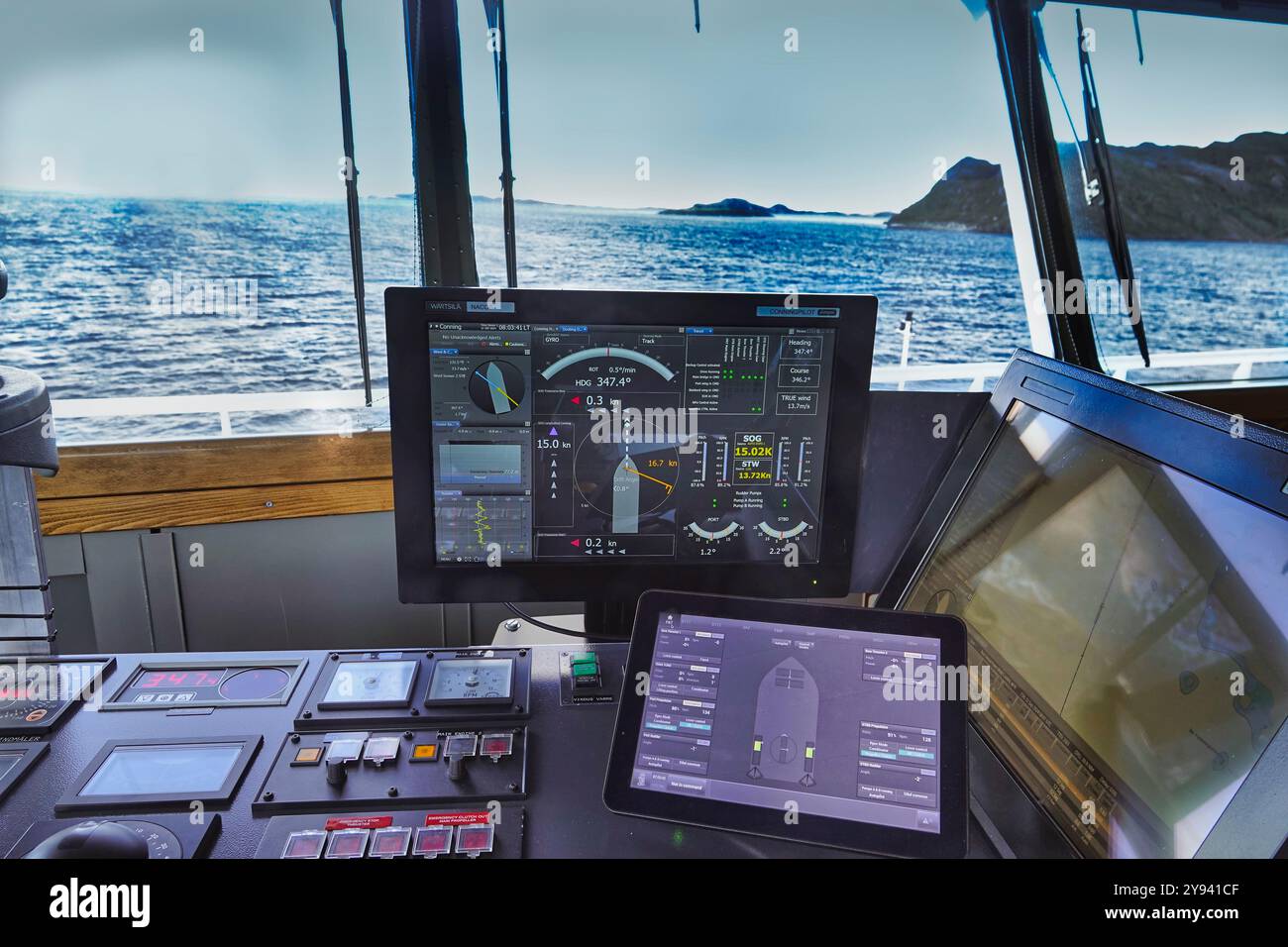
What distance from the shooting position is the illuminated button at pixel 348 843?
66 centimetres

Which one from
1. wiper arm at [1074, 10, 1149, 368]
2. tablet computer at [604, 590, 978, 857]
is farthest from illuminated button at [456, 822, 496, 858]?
wiper arm at [1074, 10, 1149, 368]

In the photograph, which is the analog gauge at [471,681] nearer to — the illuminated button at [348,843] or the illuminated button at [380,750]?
the illuminated button at [380,750]

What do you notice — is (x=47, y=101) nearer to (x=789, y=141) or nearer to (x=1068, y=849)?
(x=789, y=141)

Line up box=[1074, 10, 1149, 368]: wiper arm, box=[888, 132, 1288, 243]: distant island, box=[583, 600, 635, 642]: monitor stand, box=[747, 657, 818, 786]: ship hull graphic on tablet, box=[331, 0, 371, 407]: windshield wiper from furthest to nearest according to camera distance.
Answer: box=[888, 132, 1288, 243]: distant island < box=[1074, 10, 1149, 368]: wiper arm < box=[331, 0, 371, 407]: windshield wiper < box=[583, 600, 635, 642]: monitor stand < box=[747, 657, 818, 786]: ship hull graphic on tablet

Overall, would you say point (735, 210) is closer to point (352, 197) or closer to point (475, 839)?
point (352, 197)

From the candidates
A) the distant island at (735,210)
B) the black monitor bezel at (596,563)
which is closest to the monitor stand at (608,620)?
the black monitor bezel at (596,563)

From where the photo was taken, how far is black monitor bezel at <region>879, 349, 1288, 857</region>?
20.6 inches

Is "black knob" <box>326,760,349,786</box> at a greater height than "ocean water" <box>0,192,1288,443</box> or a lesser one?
lesser

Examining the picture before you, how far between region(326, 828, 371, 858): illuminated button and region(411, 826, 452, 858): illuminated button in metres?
0.04

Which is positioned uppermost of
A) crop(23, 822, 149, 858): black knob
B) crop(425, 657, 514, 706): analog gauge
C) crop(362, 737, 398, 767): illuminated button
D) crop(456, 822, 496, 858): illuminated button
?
crop(23, 822, 149, 858): black knob
